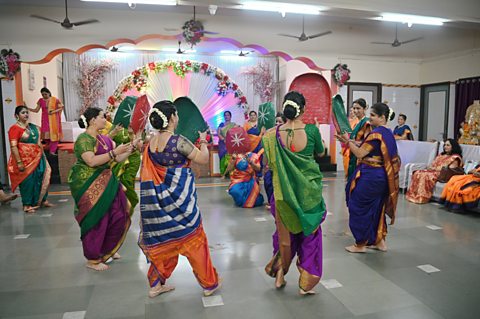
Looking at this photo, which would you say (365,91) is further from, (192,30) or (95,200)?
(95,200)

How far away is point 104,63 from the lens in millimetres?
9625

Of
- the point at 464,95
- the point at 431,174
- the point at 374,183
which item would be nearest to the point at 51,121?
the point at 374,183

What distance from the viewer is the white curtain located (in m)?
9.47

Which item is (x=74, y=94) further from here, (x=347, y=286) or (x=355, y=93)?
(x=347, y=286)

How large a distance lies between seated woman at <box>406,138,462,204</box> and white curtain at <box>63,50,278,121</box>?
5413 millimetres

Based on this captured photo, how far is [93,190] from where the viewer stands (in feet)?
10.1

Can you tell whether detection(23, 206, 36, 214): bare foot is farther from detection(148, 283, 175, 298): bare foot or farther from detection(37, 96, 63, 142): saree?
detection(148, 283, 175, 298): bare foot

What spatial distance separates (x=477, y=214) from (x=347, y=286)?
3.16m

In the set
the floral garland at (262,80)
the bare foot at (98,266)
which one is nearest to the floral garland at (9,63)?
the bare foot at (98,266)

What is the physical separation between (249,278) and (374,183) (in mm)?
1427

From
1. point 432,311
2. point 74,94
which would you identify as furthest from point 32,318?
point 74,94

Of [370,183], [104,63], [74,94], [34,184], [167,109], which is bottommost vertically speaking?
[34,184]

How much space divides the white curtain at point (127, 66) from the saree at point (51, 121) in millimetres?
2340

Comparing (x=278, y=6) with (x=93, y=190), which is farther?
(x=278, y=6)
